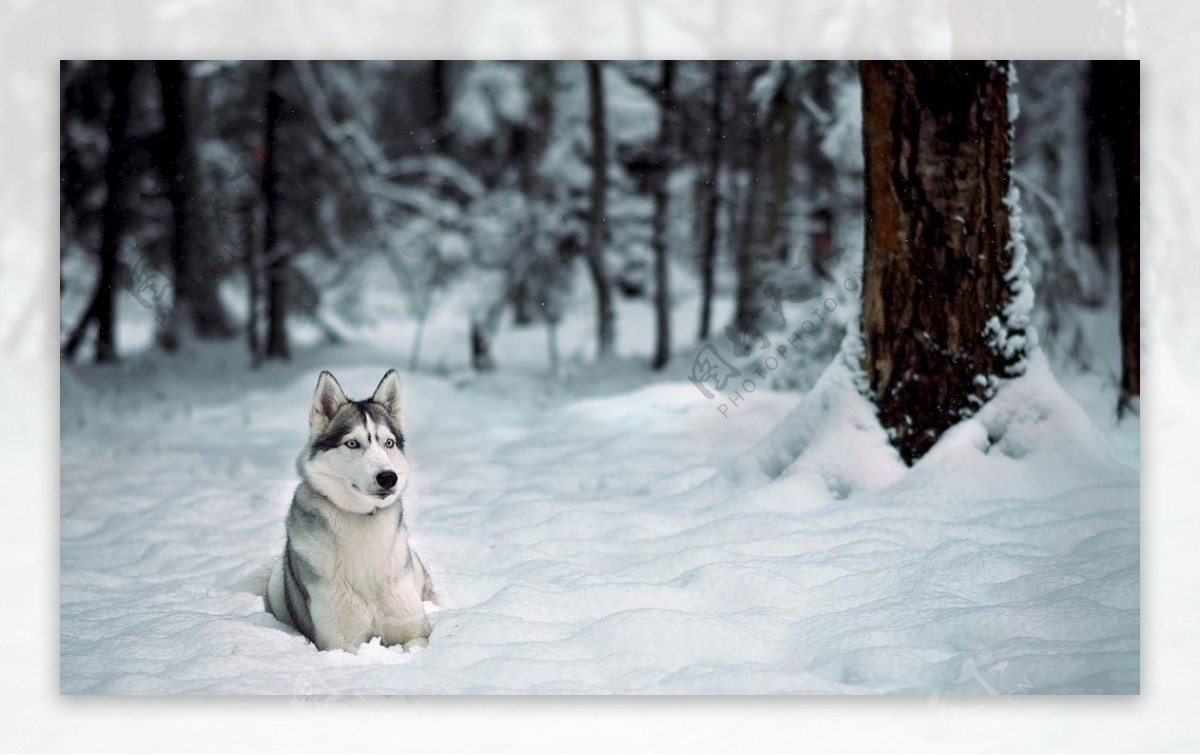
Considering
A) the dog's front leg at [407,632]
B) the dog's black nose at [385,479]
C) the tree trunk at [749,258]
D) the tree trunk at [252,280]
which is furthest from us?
the tree trunk at [749,258]

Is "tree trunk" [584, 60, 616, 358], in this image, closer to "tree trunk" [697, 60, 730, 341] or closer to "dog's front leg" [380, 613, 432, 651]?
"tree trunk" [697, 60, 730, 341]

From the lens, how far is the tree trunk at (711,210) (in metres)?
6.19

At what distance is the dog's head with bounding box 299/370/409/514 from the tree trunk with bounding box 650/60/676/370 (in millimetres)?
3113

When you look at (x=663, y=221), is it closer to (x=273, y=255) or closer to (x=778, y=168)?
(x=778, y=168)

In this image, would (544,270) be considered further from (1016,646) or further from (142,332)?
(1016,646)

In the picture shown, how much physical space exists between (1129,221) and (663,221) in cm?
311

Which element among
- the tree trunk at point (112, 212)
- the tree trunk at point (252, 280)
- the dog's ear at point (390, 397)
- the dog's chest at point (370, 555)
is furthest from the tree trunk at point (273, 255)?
the dog's chest at point (370, 555)

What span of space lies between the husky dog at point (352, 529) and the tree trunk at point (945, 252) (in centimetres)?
180

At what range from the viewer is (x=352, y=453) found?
3.18m

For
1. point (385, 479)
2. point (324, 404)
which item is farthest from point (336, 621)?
point (324, 404)

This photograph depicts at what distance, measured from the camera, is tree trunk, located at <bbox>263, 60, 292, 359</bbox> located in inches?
222

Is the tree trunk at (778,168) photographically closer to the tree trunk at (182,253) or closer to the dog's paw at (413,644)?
the tree trunk at (182,253)

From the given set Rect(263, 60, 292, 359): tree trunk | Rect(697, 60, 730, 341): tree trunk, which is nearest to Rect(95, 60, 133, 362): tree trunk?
Rect(263, 60, 292, 359): tree trunk

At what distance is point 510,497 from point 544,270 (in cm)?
281
